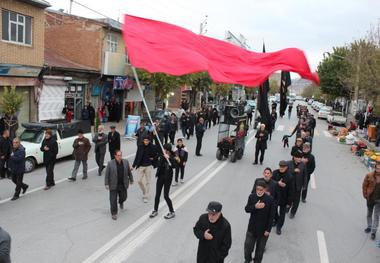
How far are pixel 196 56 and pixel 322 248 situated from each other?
167 inches

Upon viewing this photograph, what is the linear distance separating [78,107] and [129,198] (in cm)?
1777

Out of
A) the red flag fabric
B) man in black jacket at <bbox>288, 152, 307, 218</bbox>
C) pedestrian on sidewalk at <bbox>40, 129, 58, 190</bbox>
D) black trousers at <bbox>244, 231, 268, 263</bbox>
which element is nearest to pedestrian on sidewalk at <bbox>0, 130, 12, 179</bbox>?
pedestrian on sidewalk at <bbox>40, 129, 58, 190</bbox>

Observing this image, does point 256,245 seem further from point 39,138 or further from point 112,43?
point 112,43

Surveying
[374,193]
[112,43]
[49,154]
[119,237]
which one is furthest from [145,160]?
[112,43]

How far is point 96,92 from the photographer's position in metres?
29.1

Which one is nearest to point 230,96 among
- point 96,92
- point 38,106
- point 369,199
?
point 96,92

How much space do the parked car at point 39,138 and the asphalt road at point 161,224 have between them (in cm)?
41

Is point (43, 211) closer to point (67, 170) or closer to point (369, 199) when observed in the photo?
point (67, 170)

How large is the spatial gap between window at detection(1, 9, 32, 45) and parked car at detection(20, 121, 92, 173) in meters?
6.27

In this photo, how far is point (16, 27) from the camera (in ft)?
65.0

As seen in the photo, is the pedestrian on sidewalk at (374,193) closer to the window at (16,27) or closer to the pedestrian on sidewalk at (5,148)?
the pedestrian on sidewalk at (5,148)

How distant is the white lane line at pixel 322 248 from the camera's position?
7.69 metres

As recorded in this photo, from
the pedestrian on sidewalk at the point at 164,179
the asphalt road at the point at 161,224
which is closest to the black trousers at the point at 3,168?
the asphalt road at the point at 161,224

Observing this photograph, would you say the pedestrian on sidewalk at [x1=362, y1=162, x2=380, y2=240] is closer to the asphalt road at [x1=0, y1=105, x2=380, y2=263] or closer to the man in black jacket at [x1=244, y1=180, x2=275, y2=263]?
the asphalt road at [x1=0, y1=105, x2=380, y2=263]
